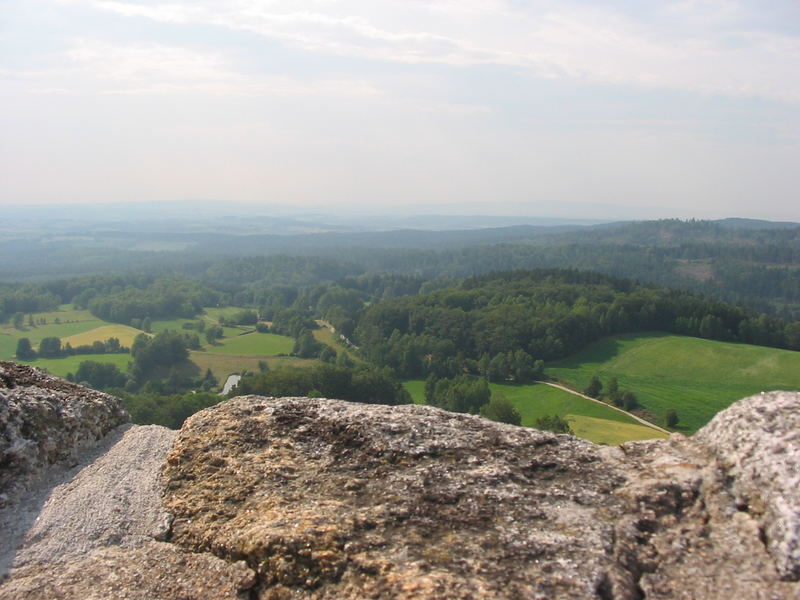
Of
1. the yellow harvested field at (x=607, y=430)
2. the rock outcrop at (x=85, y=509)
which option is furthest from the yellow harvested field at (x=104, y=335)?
the rock outcrop at (x=85, y=509)

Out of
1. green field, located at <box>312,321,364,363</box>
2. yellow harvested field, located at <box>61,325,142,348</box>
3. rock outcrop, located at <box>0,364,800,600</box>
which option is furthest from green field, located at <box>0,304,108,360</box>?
rock outcrop, located at <box>0,364,800,600</box>

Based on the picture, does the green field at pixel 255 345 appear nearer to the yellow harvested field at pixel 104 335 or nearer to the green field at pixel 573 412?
the yellow harvested field at pixel 104 335

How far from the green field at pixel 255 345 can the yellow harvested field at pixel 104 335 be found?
61.4ft

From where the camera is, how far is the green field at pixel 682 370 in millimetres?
66562

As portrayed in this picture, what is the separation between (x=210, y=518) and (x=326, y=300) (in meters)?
153

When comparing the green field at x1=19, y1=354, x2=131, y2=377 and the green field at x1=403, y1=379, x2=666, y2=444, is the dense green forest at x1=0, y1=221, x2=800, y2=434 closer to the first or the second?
the green field at x1=19, y1=354, x2=131, y2=377

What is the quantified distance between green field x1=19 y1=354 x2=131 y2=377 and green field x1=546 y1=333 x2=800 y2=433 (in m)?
74.5

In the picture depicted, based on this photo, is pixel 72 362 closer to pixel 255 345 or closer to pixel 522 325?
pixel 255 345

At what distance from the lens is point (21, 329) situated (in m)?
116

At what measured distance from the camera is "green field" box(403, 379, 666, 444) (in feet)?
159

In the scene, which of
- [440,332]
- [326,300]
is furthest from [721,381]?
[326,300]

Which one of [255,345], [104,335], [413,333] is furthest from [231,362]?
[104,335]

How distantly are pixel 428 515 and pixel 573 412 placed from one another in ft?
189

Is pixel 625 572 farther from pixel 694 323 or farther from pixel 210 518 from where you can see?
pixel 694 323
